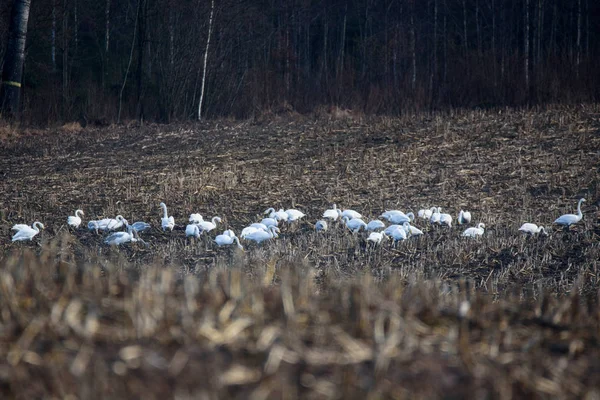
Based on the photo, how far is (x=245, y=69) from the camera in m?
24.1

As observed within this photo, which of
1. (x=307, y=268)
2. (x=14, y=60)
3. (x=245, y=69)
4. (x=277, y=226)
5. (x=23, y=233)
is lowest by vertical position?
(x=277, y=226)

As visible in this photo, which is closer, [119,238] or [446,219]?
[119,238]

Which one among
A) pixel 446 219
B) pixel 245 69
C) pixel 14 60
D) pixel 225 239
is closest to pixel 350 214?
pixel 446 219

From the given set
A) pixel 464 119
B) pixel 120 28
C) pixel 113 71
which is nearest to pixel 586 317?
pixel 464 119

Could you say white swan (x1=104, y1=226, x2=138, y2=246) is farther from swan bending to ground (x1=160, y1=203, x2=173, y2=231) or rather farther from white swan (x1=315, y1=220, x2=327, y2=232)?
white swan (x1=315, y1=220, x2=327, y2=232)

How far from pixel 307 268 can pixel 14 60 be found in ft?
55.5

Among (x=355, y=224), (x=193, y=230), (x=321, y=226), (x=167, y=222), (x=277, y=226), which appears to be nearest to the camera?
(x=193, y=230)

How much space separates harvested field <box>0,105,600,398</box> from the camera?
6.85 feet

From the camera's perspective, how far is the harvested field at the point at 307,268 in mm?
2088

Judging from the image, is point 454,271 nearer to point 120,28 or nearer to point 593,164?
point 593,164

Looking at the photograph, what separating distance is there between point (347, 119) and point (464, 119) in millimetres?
3139

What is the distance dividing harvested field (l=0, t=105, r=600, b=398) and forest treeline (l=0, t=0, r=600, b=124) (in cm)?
275

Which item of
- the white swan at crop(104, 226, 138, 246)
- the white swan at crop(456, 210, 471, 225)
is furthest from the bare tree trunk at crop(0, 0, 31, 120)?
the white swan at crop(456, 210, 471, 225)

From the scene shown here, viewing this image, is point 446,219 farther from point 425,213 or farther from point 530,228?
point 530,228
